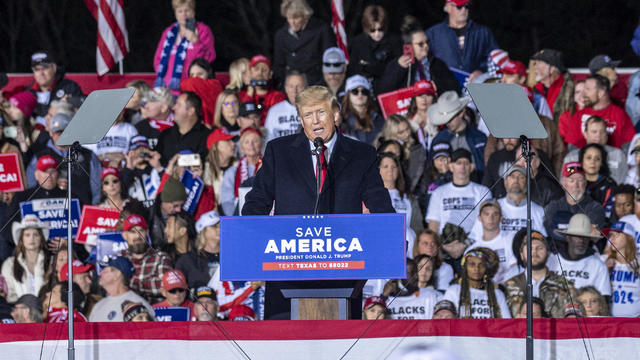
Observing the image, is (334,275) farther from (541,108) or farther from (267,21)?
(267,21)

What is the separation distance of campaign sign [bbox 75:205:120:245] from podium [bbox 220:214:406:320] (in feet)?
14.1

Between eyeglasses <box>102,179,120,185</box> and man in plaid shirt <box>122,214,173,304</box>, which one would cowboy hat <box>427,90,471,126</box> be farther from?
eyeglasses <box>102,179,120,185</box>

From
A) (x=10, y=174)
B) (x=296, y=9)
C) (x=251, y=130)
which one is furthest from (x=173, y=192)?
(x=296, y=9)

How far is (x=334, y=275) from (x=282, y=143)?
989mm

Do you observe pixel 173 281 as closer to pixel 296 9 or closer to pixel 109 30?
pixel 296 9

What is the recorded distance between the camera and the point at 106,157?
408 inches

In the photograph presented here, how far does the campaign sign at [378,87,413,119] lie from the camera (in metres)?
10.2

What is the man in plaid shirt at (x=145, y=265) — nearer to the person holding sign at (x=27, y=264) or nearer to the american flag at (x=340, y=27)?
the person holding sign at (x=27, y=264)

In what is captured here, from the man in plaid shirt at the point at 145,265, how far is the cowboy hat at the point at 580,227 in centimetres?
322

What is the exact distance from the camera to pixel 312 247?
5.30 m

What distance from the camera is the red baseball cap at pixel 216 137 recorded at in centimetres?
991

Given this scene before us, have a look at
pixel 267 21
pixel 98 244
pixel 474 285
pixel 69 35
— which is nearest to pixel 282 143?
pixel 474 285

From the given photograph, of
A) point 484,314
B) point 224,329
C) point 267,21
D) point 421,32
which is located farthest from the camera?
point 267,21

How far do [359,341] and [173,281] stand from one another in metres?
3.13
